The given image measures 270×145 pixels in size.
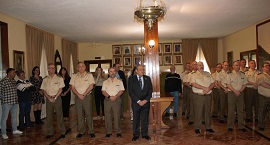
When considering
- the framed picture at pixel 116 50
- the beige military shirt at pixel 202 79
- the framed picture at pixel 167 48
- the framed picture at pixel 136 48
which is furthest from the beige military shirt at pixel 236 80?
the framed picture at pixel 116 50

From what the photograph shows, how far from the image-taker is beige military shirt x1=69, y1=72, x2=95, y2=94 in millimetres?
5449

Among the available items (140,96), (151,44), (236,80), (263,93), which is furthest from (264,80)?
(140,96)

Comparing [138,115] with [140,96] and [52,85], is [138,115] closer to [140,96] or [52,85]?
[140,96]

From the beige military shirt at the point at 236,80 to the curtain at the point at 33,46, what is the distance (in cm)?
552

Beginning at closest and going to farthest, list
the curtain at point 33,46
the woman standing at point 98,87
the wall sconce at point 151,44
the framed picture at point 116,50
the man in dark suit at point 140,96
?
the man in dark suit at point 140,96 < the wall sconce at point 151,44 < the woman standing at point 98,87 < the curtain at point 33,46 < the framed picture at point 116,50

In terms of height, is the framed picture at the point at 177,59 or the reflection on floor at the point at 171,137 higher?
the framed picture at the point at 177,59

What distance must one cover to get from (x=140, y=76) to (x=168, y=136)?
141 centimetres

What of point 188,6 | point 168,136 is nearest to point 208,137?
point 168,136

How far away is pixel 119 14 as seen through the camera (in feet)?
22.2

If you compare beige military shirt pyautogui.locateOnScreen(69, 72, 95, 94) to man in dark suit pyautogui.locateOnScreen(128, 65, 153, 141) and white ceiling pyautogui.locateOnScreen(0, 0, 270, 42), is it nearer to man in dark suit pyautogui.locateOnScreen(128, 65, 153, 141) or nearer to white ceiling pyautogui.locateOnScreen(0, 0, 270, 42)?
man in dark suit pyautogui.locateOnScreen(128, 65, 153, 141)

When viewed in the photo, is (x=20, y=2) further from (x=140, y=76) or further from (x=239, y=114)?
(x=239, y=114)

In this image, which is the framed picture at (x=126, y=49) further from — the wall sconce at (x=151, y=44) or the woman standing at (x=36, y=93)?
the wall sconce at (x=151, y=44)

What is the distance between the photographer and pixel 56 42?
10.1 metres

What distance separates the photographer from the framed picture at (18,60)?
683 cm
